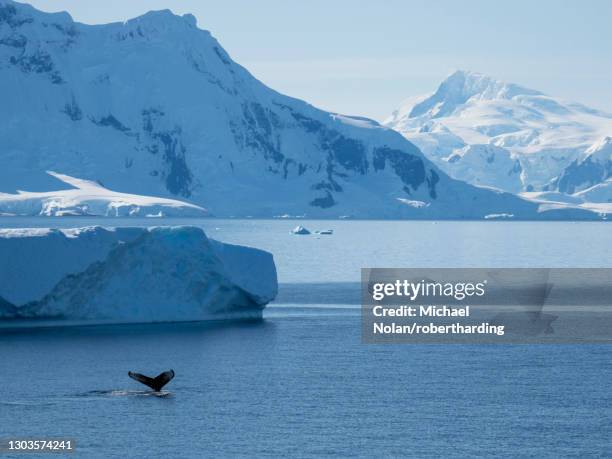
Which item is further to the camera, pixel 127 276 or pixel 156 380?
pixel 127 276

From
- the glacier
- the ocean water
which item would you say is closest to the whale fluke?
the ocean water

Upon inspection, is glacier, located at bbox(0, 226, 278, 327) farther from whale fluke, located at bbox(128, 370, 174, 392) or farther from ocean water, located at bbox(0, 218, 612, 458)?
whale fluke, located at bbox(128, 370, 174, 392)

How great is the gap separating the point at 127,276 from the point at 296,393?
64.2 ft

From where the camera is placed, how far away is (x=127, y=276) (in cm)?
6066

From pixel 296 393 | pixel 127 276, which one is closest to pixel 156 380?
pixel 296 393

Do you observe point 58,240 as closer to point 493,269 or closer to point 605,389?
point 605,389

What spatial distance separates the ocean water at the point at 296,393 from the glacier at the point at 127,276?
38.5 inches

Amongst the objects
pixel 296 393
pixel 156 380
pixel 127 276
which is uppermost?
pixel 127 276

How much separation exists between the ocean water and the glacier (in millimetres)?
978

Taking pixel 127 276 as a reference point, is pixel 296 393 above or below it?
below

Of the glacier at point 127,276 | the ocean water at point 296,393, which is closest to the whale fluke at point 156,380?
the ocean water at point 296,393

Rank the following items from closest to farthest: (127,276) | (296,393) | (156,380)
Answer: (296,393), (156,380), (127,276)

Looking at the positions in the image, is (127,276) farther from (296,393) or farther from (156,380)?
(296,393)

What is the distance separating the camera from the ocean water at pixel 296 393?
35.6 m
